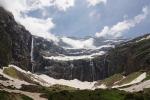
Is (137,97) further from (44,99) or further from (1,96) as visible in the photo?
(44,99)

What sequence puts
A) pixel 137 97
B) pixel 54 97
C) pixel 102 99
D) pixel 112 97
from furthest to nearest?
pixel 54 97 → pixel 112 97 → pixel 102 99 → pixel 137 97

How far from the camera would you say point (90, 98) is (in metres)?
123

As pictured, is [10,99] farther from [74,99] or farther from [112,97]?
[112,97]

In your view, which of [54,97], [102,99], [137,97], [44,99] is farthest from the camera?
[44,99]

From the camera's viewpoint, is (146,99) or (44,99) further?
(44,99)

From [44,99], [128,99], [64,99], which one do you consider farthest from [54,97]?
[44,99]

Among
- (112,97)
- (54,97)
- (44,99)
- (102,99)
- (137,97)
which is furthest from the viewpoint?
(44,99)

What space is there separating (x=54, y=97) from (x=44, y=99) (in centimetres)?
5117

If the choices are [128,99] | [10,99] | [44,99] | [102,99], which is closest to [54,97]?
[10,99]

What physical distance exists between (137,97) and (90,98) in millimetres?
17881

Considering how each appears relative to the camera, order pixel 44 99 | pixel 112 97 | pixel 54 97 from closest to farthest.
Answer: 1. pixel 112 97
2. pixel 54 97
3. pixel 44 99

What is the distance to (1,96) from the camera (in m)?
123

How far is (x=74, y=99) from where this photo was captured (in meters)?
128

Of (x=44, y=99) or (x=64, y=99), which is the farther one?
(x=44, y=99)
